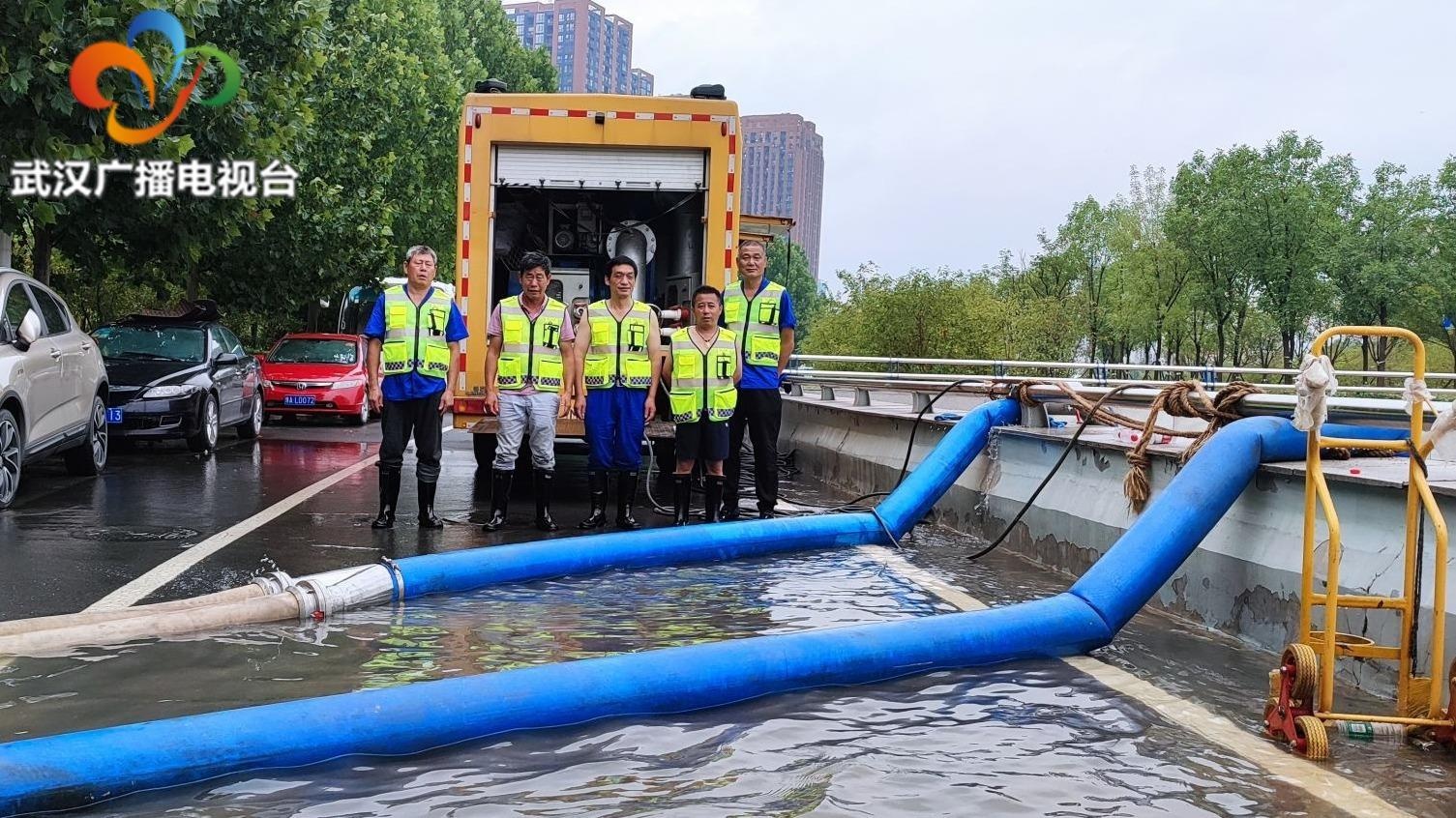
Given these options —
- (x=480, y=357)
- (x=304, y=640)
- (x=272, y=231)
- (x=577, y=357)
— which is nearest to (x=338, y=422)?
(x=272, y=231)

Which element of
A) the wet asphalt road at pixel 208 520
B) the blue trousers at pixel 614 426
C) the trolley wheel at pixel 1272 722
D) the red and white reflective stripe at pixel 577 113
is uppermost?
the red and white reflective stripe at pixel 577 113

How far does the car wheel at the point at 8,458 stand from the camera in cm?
1051

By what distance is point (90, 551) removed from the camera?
8.40m

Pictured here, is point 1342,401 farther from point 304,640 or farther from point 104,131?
point 104,131

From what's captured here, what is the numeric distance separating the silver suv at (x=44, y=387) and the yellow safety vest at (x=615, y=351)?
436 centimetres

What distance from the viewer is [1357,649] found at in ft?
15.6

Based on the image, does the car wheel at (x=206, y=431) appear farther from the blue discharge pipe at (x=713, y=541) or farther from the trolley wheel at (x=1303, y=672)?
the trolley wheel at (x=1303, y=672)

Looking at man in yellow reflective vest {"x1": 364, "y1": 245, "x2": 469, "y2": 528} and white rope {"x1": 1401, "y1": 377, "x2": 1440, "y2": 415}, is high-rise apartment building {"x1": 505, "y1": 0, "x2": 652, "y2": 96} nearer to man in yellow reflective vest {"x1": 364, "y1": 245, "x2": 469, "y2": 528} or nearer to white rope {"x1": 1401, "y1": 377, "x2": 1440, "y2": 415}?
man in yellow reflective vest {"x1": 364, "y1": 245, "x2": 469, "y2": 528}

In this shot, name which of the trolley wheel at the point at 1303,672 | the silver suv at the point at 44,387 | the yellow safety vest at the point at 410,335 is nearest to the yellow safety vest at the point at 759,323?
the yellow safety vest at the point at 410,335

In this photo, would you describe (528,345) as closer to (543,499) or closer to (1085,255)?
(543,499)

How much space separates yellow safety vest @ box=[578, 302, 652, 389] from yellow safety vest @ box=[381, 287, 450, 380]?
1115mm

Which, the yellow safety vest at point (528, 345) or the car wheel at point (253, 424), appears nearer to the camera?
the yellow safety vest at point (528, 345)

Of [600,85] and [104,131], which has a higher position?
[600,85]

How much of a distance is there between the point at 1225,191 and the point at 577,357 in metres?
56.8
